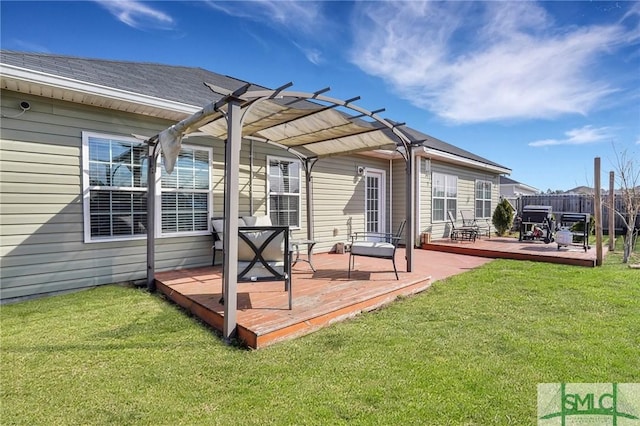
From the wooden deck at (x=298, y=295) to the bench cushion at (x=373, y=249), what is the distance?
0.38 metres

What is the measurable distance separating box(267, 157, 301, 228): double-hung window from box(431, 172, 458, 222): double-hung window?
4864 millimetres

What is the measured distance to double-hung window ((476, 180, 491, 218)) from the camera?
12.2m

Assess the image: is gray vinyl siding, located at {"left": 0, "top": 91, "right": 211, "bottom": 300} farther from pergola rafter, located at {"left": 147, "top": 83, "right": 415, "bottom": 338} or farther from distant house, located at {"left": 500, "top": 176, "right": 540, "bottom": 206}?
distant house, located at {"left": 500, "top": 176, "right": 540, "bottom": 206}

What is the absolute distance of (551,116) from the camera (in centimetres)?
1339

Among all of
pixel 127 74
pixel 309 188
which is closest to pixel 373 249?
pixel 309 188

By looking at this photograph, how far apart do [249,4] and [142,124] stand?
154 inches

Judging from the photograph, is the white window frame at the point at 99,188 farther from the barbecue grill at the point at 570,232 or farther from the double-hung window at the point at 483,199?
the double-hung window at the point at 483,199

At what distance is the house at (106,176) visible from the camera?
4152mm

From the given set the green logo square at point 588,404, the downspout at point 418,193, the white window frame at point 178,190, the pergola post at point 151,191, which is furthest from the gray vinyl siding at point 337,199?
the green logo square at point 588,404

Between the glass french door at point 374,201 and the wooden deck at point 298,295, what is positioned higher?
the glass french door at point 374,201

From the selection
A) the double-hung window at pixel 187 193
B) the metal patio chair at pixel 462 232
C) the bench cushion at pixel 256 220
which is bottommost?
the metal patio chair at pixel 462 232

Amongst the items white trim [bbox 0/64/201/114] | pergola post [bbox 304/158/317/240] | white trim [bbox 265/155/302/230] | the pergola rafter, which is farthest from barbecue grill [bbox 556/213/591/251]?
white trim [bbox 0/64/201/114]

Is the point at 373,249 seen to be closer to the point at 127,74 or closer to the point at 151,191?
the point at 151,191

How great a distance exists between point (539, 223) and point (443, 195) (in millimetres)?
2766
